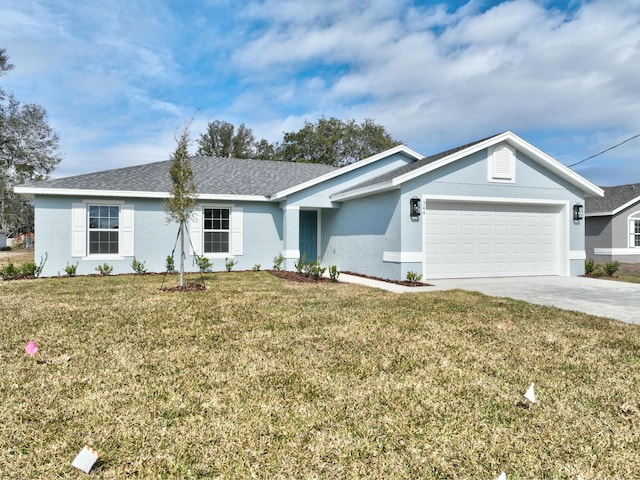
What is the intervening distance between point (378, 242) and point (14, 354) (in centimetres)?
950

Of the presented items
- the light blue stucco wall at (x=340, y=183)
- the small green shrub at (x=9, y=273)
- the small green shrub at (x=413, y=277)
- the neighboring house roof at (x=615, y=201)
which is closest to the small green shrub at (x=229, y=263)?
the light blue stucco wall at (x=340, y=183)

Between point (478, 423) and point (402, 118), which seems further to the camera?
point (402, 118)

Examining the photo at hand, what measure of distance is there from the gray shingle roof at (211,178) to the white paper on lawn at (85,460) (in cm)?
1176

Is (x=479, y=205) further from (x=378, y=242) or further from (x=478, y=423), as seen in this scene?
(x=478, y=423)

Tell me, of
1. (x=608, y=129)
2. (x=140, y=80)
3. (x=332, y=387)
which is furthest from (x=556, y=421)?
(x=608, y=129)

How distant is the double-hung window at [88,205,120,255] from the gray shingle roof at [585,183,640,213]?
73.6 ft

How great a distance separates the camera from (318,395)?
337 centimetres

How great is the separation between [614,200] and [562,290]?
14739 mm

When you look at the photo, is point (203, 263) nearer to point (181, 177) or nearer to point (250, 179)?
point (250, 179)

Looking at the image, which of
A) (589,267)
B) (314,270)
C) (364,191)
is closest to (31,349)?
(314,270)

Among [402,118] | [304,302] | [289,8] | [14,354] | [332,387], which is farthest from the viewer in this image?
[402,118]

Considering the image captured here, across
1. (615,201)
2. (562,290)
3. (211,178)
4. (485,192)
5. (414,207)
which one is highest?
(211,178)

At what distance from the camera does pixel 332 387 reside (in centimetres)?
354

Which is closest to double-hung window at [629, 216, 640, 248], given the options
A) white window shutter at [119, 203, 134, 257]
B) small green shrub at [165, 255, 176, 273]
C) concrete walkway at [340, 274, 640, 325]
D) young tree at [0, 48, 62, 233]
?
Answer: concrete walkway at [340, 274, 640, 325]
